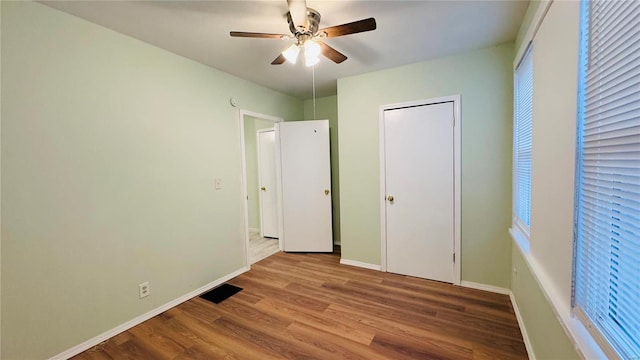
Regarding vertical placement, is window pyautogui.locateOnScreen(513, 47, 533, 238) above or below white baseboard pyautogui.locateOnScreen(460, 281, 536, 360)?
above

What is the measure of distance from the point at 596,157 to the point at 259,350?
2.13 metres

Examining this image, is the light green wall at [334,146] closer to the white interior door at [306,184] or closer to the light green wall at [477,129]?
the white interior door at [306,184]

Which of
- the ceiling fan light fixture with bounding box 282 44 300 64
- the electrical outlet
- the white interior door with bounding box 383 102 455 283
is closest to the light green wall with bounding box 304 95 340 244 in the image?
the white interior door with bounding box 383 102 455 283

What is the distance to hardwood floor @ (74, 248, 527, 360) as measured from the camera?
1.74 metres

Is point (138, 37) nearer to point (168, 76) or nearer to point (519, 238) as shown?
point (168, 76)

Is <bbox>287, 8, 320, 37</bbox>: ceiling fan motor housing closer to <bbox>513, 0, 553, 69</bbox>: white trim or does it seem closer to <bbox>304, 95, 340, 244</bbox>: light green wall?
<bbox>513, 0, 553, 69</bbox>: white trim

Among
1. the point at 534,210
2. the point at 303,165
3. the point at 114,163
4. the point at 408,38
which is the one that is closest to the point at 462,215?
the point at 534,210

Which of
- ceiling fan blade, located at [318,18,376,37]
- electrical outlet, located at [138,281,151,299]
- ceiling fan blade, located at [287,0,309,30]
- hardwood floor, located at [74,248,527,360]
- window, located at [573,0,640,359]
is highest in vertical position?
ceiling fan blade, located at [287,0,309,30]

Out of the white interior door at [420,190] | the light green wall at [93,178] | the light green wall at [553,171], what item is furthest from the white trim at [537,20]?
the light green wall at [93,178]

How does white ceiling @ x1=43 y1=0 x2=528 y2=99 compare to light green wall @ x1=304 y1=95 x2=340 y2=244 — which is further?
light green wall @ x1=304 y1=95 x2=340 y2=244

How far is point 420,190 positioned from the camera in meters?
2.76

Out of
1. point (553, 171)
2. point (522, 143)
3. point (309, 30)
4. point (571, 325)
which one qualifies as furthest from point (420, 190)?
point (309, 30)

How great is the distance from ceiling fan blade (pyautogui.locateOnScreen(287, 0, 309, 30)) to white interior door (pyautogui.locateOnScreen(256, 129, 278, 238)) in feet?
9.27

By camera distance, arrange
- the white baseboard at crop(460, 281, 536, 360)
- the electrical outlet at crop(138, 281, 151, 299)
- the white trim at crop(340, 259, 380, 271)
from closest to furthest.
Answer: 1. the white baseboard at crop(460, 281, 536, 360)
2. the electrical outlet at crop(138, 281, 151, 299)
3. the white trim at crop(340, 259, 380, 271)
